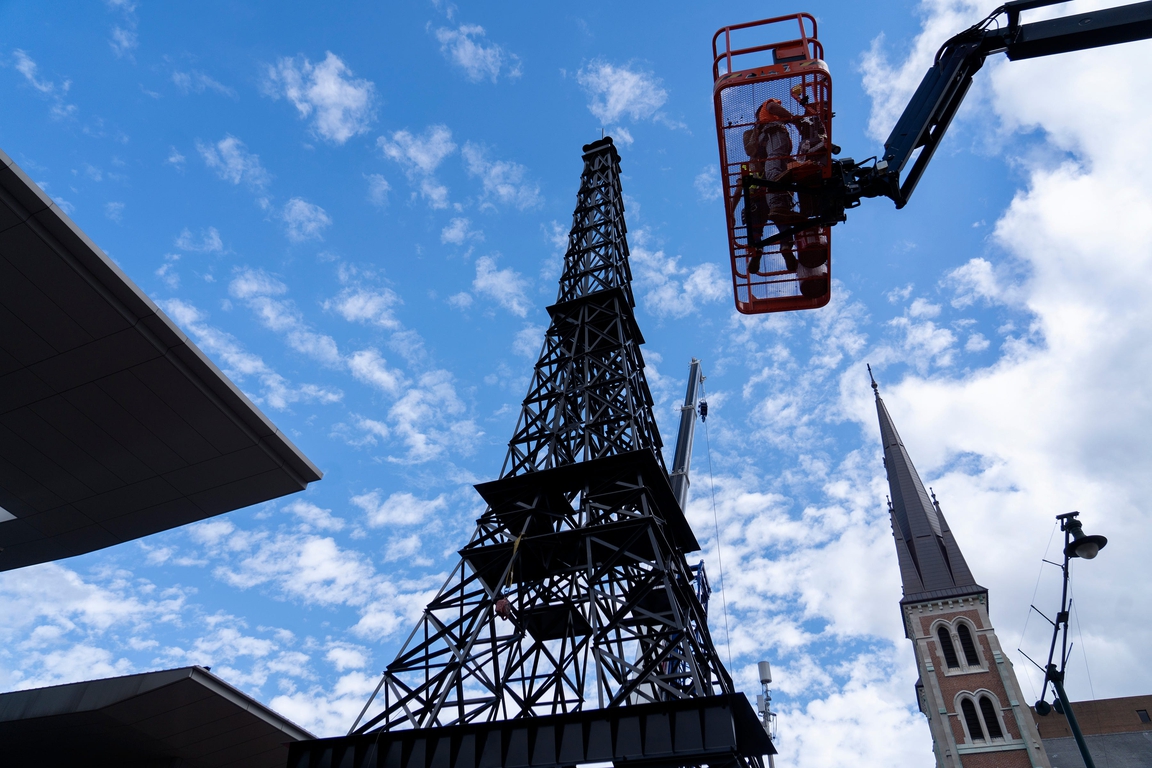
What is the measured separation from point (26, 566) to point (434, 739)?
77.5 feet

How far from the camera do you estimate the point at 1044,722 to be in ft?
217

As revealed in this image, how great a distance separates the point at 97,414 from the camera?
2245 cm

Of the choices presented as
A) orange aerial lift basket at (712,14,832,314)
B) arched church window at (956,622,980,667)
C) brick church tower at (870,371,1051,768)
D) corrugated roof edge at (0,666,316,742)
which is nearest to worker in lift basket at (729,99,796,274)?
orange aerial lift basket at (712,14,832,314)

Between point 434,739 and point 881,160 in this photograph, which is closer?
point 881,160

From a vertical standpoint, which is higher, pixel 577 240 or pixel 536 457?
pixel 577 240

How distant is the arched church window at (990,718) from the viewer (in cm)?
5669

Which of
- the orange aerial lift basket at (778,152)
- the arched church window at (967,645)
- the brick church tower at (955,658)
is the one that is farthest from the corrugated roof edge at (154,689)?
the arched church window at (967,645)

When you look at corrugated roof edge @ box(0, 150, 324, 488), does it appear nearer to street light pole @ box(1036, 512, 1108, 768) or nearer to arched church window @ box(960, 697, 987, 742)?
street light pole @ box(1036, 512, 1108, 768)

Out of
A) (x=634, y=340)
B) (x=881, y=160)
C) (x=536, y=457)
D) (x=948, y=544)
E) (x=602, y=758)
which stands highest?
(x=948, y=544)

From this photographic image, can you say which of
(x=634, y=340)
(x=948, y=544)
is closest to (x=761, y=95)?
(x=634, y=340)

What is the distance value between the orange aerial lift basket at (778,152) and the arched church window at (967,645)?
57.9 metres

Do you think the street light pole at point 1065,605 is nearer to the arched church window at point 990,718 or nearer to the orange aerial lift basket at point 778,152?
the orange aerial lift basket at point 778,152

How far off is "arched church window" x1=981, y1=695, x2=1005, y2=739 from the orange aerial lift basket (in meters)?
56.4

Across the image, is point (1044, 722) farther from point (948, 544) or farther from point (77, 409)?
point (77, 409)
